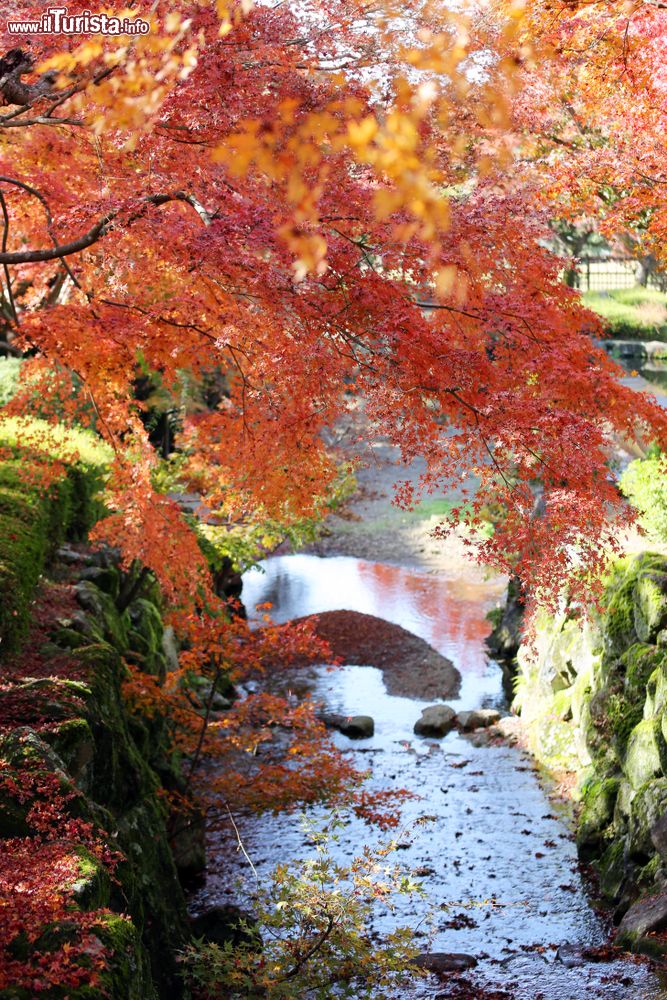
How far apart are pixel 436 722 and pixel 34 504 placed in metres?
6.10

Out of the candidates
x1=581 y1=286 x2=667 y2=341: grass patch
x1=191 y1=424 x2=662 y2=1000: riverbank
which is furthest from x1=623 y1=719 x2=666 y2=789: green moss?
x1=581 y1=286 x2=667 y2=341: grass patch

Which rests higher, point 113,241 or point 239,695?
point 113,241

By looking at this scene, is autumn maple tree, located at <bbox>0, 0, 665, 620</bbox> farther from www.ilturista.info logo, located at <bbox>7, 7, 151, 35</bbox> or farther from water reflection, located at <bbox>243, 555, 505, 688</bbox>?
water reflection, located at <bbox>243, 555, 505, 688</bbox>

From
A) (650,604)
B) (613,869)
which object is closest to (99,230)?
(650,604)

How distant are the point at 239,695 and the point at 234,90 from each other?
9.82 meters

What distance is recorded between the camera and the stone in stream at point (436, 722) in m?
12.0

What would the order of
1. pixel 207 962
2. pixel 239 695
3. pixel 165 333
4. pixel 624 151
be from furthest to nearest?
pixel 239 695
pixel 624 151
pixel 165 333
pixel 207 962

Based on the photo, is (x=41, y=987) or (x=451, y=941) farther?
(x=451, y=941)

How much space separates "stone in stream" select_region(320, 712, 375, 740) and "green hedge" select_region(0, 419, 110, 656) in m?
4.07

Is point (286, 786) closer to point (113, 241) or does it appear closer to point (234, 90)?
point (113, 241)

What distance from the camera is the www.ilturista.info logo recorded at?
14.6 ft

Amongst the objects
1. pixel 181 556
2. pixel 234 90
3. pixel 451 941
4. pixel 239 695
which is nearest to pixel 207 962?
pixel 451 941

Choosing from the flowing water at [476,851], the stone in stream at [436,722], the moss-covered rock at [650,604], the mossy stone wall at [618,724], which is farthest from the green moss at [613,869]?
the stone in stream at [436,722]

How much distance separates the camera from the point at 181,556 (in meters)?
8.11
